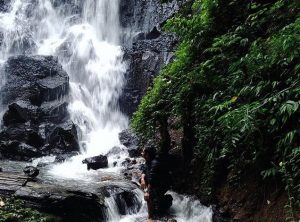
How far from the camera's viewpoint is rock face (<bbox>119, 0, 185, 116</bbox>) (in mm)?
20295

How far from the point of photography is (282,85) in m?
4.86

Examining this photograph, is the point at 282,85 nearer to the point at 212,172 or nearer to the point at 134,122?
the point at 212,172

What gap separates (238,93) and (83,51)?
65.5 ft

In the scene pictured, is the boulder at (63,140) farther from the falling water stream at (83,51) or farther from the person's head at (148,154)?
the person's head at (148,154)

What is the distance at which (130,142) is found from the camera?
16000 mm

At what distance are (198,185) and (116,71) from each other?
50.3ft

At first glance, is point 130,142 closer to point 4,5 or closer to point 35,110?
point 35,110

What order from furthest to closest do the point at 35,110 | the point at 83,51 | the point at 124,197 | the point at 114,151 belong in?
the point at 83,51
the point at 35,110
the point at 114,151
the point at 124,197

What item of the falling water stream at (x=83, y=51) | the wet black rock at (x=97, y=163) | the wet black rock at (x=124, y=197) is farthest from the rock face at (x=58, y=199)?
the wet black rock at (x=97, y=163)

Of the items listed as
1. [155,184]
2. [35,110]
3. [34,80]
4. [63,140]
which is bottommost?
[155,184]

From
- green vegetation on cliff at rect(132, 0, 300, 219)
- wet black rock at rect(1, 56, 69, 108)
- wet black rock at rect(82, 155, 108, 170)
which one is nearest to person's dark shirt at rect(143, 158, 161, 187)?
green vegetation on cliff at rect(132, 0, 300, 219)

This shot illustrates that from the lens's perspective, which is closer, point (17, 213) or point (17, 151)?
point (17, 213)

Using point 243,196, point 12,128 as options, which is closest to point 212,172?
point 243,196

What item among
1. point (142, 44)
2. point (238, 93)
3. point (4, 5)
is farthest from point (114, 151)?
point (4, 5)
